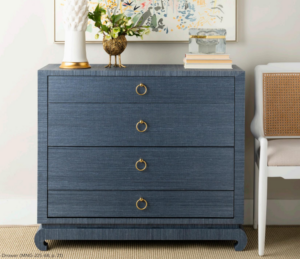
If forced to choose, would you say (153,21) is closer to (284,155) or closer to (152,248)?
(284,155)

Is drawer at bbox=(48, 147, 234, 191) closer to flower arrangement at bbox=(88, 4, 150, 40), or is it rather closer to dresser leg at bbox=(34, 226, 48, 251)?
dresser leg at bbox=(34, 226, 48, 251)

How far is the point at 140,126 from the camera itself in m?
1.96

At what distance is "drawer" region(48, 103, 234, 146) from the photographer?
76.5 inches

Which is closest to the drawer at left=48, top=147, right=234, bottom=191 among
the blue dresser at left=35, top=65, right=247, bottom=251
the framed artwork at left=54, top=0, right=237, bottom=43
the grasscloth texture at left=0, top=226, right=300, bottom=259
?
the blue dresser at left=35, top=65, right=247, bottom=251

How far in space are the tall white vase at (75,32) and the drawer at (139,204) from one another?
0.67 metres

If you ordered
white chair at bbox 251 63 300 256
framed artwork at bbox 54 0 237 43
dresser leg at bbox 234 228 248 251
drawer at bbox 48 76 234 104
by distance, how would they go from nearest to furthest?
drawer at bbox 48 76 234 104, dresser leg at bbox 234 228 248 251, white chair at bbox 251 63 300 256, framed artwork at bbox 54 0 237 43

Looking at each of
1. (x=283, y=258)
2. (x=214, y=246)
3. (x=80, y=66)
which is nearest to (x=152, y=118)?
(x=80, y=66)

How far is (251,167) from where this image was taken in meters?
2.49

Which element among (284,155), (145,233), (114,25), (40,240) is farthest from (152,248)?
(114,25)

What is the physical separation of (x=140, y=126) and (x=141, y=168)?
0.21 metres

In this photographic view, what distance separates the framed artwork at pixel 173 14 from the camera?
2.33 m

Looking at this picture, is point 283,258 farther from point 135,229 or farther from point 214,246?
point 135,229

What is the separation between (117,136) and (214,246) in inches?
32.2

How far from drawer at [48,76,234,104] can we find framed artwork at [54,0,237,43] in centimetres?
53
